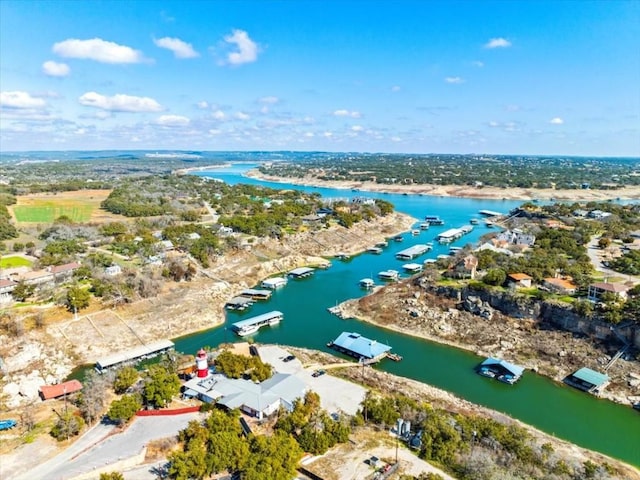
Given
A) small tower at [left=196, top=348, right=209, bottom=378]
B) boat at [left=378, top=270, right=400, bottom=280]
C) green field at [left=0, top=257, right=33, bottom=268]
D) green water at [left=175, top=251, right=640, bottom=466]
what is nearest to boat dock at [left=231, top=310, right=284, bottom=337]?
green water at [left=175, top=251, right=640, bottom=466]

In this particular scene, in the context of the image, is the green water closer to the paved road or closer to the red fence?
the red fence

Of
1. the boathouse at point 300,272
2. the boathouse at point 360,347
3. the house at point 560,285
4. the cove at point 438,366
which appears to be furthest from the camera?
the boathouse at point 300,272

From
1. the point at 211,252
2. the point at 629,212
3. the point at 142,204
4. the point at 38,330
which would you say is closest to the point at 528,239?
the point at 629,212

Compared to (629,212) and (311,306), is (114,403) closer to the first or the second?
(311,306)

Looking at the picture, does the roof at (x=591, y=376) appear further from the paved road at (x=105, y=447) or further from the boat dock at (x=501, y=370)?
the paved road at (x=105, y=447)

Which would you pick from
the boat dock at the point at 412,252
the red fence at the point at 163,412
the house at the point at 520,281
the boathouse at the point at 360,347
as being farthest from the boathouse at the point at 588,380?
the boat dock at the point at 412,252
